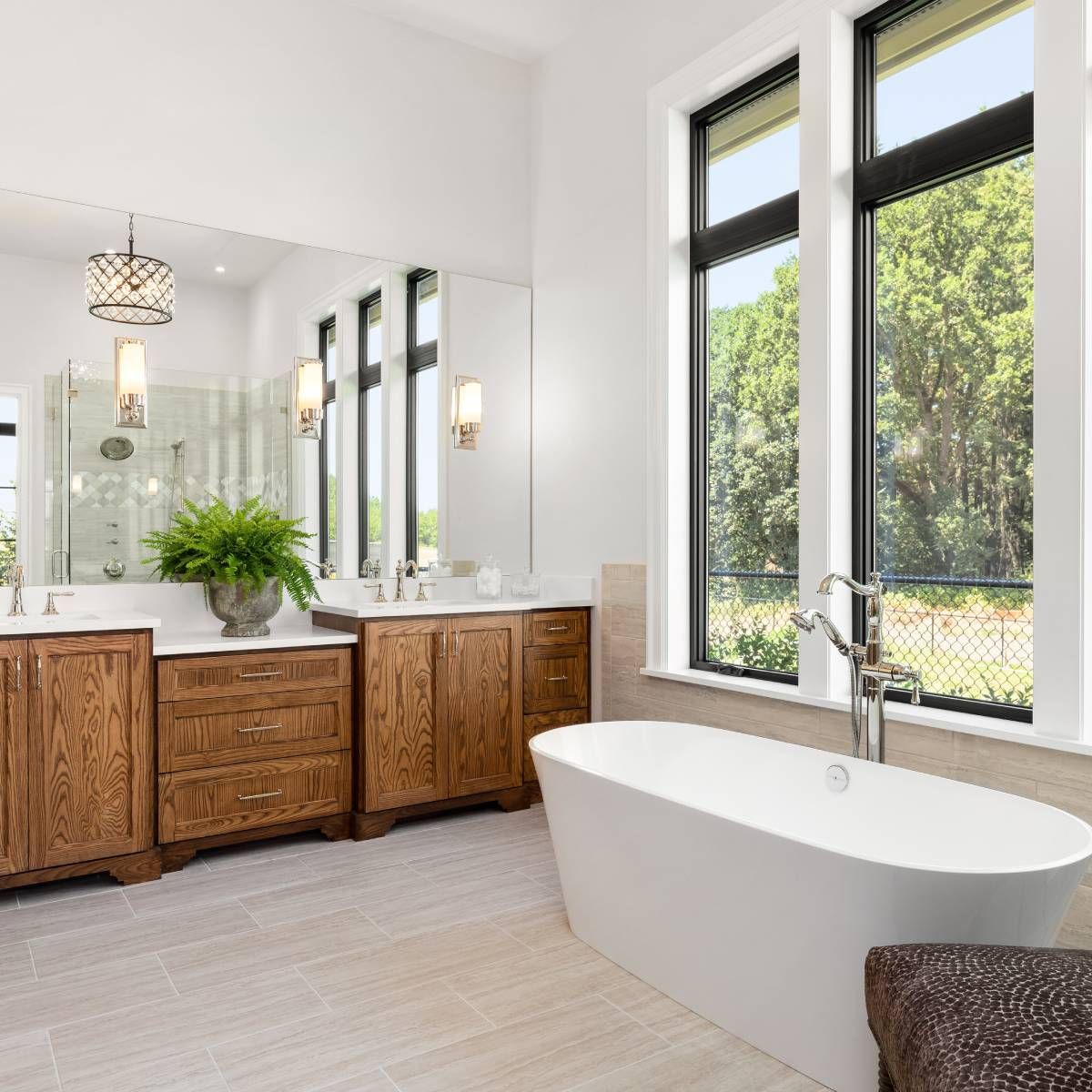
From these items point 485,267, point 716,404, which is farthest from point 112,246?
point 716,404

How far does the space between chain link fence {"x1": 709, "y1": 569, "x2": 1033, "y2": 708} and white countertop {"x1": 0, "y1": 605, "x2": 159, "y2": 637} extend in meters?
2.31

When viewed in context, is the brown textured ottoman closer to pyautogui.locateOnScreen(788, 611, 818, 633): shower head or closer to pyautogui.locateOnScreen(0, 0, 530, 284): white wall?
pyautogui.locateOnScreen(788, 611, 818, 633): shower head

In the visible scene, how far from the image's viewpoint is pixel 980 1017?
1305 millimetres

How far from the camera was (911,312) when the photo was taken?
3.02 metres

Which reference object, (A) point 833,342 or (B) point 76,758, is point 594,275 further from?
(B) point 76,758

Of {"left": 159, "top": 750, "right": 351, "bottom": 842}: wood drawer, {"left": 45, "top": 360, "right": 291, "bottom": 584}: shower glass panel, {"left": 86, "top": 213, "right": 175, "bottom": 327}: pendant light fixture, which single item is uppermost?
{"left": 86, "top": 213, "right": 175, "bottom": 327}: pendant light fixture

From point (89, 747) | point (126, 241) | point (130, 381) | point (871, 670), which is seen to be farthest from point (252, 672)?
point (871, 670)

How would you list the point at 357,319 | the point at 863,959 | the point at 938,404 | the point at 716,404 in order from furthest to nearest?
the point at 357,319
the point at 716,404
the point at 938,404
the point at 863,959

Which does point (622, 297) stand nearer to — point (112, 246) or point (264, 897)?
point (112, 246)

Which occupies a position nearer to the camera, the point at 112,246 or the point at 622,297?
the point at 112,246

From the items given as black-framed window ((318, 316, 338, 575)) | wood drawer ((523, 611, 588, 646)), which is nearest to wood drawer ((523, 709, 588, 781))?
wood drawer ((523, 611, 588, 646))

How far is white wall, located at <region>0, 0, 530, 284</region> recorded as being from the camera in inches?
135

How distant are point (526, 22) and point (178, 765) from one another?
11.5 ft

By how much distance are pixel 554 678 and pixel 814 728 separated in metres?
1.25
